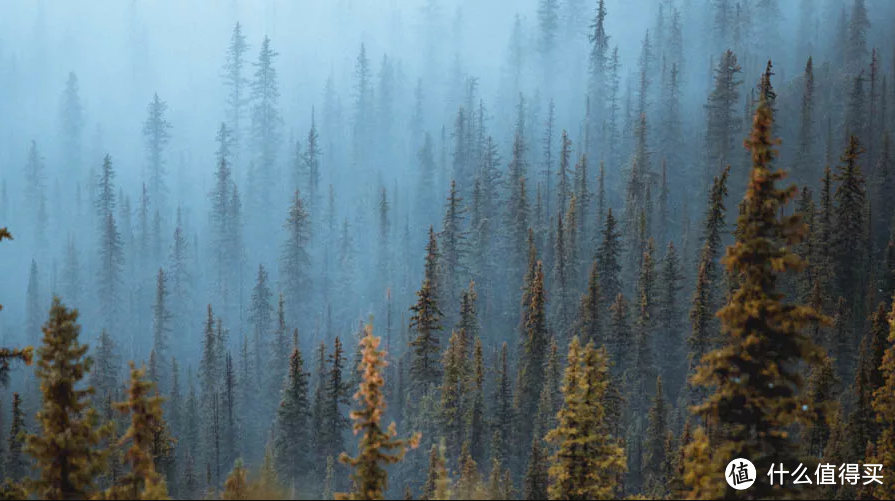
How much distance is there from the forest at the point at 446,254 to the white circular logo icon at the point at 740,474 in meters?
0.16

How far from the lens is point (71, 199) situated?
110m

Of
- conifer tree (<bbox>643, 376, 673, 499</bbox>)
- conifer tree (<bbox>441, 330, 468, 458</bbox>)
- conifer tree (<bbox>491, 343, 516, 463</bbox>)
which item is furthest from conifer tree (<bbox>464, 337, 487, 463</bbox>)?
conifer tree (<bbox>643, 376, 673, 499</bbox>)

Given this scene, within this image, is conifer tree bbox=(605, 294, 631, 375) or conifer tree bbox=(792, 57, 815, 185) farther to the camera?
conifer tree bbox=(792, 57, 815, 185)

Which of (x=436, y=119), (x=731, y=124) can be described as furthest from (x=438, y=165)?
(x=731, y=124)

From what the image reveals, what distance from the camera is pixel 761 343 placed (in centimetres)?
1880

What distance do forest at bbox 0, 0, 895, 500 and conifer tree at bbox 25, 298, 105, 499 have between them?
0.09m

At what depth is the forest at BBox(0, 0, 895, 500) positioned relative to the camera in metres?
22.1

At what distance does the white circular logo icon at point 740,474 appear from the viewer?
741 inches

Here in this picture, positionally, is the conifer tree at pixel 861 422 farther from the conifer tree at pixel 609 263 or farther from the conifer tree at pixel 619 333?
the conifer tree at pixel 609 263

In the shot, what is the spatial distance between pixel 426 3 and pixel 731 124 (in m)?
90.6

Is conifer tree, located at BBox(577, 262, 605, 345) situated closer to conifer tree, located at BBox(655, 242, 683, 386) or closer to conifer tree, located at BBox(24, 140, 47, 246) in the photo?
conifer tree, located at BBox(655, 242, 683, 386)

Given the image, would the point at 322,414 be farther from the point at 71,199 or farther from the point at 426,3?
the point at 426,3

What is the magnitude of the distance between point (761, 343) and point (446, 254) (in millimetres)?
54414

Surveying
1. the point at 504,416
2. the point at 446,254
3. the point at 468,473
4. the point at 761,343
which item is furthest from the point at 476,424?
the point at 761,343
